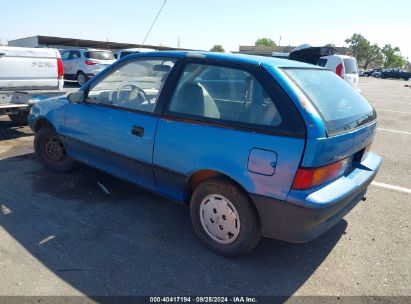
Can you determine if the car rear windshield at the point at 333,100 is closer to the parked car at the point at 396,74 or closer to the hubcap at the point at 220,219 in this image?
the hubcap at the point at 220,219

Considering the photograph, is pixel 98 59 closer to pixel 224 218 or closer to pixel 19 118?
pixel 19 118

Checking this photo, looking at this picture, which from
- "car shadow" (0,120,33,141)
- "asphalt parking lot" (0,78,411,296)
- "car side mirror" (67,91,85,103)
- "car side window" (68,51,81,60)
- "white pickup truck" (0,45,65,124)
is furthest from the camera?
"car side window" (68,51,81,60)

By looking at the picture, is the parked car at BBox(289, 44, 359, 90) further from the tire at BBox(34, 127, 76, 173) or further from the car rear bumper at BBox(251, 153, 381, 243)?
the car rear bumper at BBox(251, 153, 381, 243)

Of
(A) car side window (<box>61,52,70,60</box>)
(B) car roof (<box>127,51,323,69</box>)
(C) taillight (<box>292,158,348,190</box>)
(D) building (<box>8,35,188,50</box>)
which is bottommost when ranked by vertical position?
(C) taillight (<box>292,158,348,190</box>)

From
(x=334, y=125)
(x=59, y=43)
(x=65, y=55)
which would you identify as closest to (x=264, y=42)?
(x=59, y=43)

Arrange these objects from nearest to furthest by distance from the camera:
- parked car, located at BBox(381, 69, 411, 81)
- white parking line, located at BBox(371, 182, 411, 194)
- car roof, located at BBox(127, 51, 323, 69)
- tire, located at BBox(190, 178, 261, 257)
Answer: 1. tire, located at BBox(190, 178, 261, 257)
2. car roof, located at BBox(127, 51, 323, 69)
3. white parking line, located at BBox(371, 182, 411, 194)
4. parked car, located at BBox(381, 69, 411, 81)

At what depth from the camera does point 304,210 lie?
2.46 meters

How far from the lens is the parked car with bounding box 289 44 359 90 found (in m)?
10.4

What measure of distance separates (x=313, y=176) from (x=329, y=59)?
10.3m

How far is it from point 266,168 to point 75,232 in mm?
1872

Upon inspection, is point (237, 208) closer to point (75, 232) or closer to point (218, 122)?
point (218, 122)

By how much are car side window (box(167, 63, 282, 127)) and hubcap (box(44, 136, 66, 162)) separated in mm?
2044

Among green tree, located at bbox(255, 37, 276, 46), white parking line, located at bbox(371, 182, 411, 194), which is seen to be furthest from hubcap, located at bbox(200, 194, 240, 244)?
green tree, located at bbox(255, 37, 276, 46)

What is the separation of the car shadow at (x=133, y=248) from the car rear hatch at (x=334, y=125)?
32.6 inches
